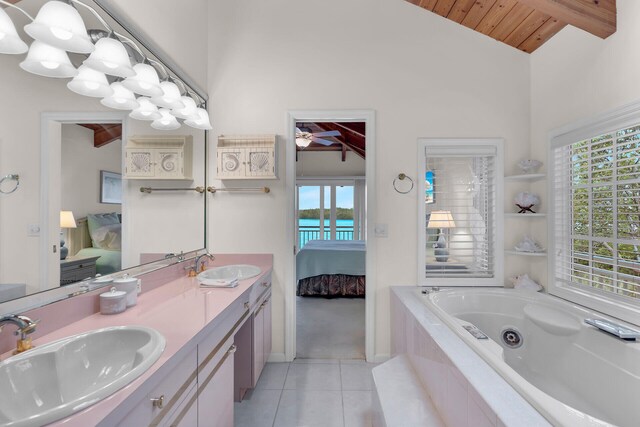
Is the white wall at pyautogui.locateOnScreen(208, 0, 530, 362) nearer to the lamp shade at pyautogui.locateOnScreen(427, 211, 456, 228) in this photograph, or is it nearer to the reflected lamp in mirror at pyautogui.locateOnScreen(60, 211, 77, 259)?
the lamp shade at pyautogui.locateOnScreen(427, 211, 456, 228)

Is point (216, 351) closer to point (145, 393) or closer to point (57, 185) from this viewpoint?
point (145, 393)

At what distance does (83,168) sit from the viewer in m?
1.35

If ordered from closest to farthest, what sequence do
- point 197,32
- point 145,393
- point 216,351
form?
point 145,393
point 216,351
point 197,32

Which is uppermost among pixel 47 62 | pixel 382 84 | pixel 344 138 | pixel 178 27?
pixel 344 138

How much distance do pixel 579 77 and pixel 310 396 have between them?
118 inches

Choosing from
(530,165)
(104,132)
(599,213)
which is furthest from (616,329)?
(104,132)

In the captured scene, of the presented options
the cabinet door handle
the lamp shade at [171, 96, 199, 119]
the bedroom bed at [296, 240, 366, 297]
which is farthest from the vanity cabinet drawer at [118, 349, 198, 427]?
the bedroom bed at [296, 240, 366, 297]

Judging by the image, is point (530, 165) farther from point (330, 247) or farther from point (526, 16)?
point (330, 247)

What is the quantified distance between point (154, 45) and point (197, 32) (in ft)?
2.16

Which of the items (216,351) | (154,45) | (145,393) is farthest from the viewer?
(154,45)

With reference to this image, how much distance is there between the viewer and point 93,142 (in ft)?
4.66

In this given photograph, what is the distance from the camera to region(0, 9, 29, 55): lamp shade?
0.99 m

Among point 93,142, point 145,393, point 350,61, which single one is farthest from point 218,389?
point 350,61

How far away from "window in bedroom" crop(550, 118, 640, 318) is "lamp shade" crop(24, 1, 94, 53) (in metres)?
2.86
